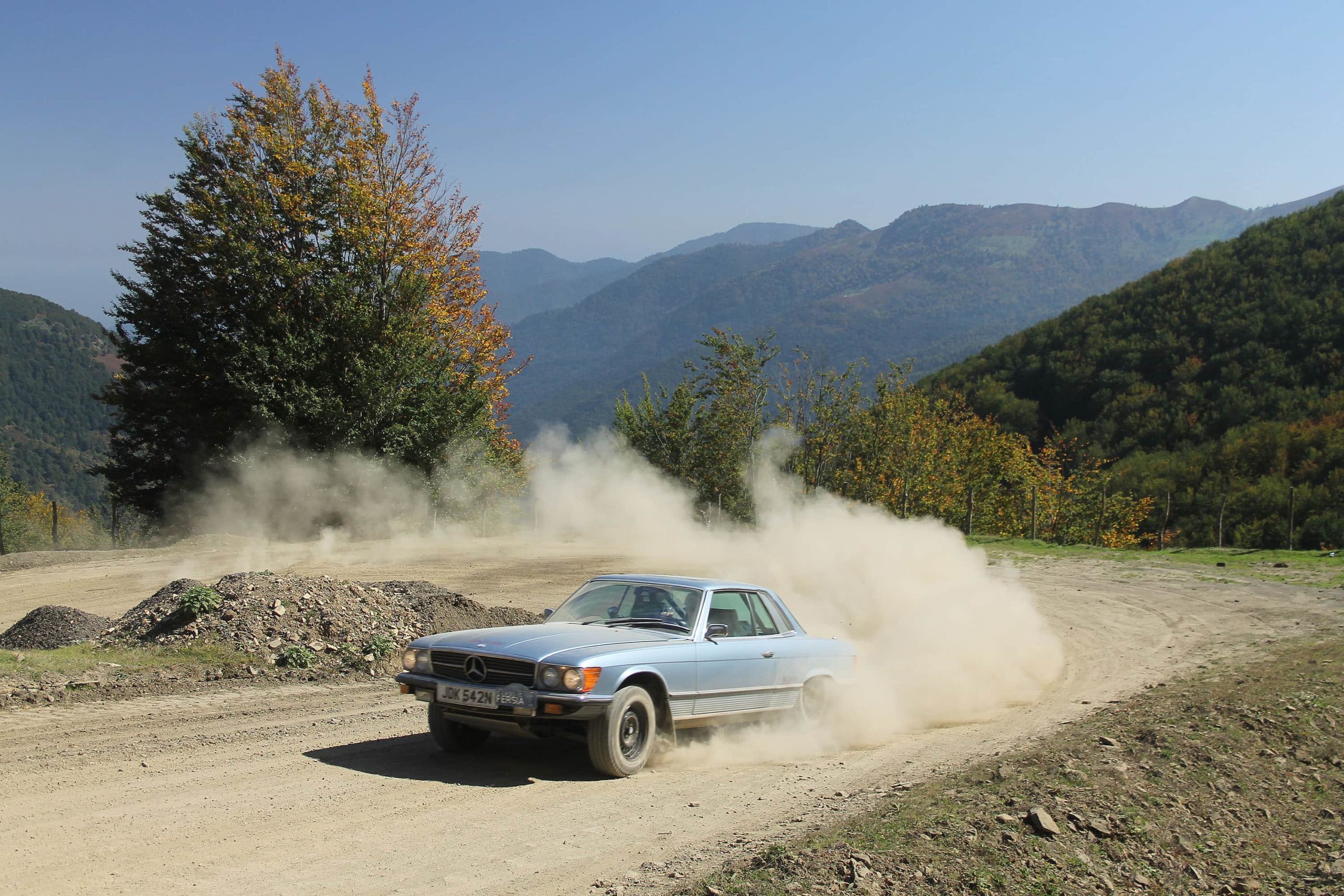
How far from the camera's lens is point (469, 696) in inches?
295

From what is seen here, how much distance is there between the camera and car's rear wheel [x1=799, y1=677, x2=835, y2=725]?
951cm

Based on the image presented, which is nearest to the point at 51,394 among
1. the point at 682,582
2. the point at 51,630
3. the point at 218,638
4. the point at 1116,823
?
the point at 51,630

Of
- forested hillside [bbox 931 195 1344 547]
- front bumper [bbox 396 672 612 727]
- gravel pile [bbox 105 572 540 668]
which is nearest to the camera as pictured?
front bumper [bbox 396 672 612 727]

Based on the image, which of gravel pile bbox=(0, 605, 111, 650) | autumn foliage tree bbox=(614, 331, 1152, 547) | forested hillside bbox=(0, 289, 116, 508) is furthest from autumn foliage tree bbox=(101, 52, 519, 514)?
forested hillside bbox=(0, 289, 116, 508)

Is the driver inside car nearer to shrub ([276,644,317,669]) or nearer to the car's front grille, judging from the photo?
the car's front grille

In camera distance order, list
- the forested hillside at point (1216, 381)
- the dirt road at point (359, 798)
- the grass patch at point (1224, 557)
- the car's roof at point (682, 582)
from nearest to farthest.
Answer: the dirt road at point (359, 798), the car's roof at point (682, 582), the grass patch at point (1224, 557), the forested hillside at point (1216, 381)

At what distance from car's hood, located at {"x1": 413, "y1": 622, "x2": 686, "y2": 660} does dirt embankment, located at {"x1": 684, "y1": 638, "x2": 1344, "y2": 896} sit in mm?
2003

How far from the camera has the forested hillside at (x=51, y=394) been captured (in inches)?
3895

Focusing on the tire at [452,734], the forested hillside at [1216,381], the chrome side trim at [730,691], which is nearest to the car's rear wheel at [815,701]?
the chrome side trim at [730,691]

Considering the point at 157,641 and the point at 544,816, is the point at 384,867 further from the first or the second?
the point at 157,641

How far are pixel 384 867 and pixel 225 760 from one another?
3112mm

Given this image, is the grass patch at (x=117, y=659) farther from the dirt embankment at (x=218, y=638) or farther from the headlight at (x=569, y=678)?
the headlight at (x=569, y=678)

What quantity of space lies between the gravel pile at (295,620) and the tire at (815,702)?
230 inches

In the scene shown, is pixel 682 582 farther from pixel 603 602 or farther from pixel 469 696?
pixel 469 696
